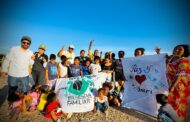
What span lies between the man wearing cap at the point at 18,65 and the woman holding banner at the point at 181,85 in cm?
448

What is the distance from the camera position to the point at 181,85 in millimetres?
6145

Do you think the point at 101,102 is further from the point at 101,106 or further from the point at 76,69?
the point at 76,69

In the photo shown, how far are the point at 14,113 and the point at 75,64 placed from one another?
296 cm

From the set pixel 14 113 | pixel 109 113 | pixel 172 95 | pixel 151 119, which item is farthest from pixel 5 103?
pixel 172 95

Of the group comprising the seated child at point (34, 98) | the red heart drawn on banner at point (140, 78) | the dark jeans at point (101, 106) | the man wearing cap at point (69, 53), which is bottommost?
the dark jeans at point (101, 106)

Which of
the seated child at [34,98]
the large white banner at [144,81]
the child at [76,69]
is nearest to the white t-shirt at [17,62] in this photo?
the seated child at [34,98]

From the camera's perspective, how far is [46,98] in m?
7.08

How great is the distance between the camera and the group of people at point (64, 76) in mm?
6152

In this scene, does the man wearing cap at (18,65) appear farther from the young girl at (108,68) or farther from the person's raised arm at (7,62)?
the young girl at (108,68)

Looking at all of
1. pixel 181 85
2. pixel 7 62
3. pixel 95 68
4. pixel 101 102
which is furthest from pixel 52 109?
pixel 181 85

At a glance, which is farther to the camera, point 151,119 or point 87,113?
point 87,113

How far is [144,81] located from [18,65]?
4.09 m

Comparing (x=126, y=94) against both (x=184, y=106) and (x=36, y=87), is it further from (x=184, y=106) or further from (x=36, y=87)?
(x=36, y=87)

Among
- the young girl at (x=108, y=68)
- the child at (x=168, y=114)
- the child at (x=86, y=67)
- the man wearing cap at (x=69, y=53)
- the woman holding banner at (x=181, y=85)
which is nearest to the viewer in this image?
the child at (x=168, y=114)
